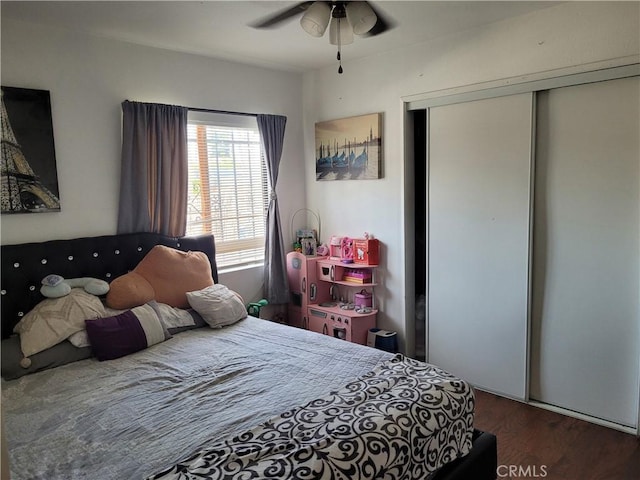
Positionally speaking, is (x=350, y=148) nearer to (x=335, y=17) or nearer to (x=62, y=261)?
(x=335, y=17)

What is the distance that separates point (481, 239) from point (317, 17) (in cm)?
182

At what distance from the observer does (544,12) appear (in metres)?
2.87

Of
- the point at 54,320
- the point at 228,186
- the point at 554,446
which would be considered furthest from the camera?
the point at 228,186

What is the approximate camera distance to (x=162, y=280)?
315 cm

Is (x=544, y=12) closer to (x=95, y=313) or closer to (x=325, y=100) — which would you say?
(x=325, y=100)

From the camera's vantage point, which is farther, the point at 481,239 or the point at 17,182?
the point at 481,239

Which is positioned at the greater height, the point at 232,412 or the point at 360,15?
the point at 360,15

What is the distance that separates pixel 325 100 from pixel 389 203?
1124mm

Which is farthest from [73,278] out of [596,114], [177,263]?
[596,114]

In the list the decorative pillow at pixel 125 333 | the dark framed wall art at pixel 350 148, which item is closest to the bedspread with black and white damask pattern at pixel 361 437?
the decorative pillow at pixel 125 333

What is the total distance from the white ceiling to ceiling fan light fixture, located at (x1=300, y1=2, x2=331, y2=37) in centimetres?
25

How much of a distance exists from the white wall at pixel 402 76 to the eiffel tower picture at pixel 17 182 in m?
2.24

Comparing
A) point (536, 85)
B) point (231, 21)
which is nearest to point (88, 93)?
point (231, 21)

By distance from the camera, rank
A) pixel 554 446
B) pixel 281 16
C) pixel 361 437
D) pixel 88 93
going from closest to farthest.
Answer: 1. pixel 361 437
2. pixel 554 446
3. pixel 281 16
4. pixel 88 93
